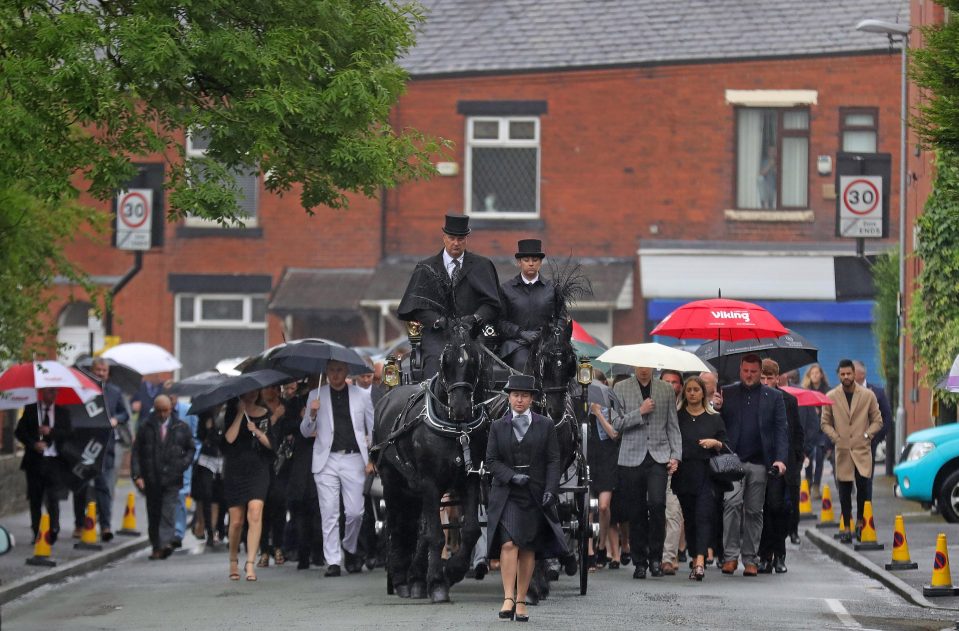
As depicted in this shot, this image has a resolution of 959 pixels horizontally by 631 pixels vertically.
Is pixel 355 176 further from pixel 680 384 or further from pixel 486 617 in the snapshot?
pixel 486 617

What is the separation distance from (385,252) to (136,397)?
41.4 ft

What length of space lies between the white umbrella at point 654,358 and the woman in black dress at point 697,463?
0.98 feet

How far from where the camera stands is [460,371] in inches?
559

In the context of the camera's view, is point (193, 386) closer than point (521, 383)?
No

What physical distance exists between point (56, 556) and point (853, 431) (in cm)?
853

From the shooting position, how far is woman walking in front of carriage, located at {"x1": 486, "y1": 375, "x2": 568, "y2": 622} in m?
13.8

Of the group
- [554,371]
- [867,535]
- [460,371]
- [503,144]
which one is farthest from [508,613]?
[503,144]

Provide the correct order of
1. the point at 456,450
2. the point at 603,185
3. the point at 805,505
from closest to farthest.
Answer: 1. the point at 456,450
2. the point at 805,505
3. the point at 603,185

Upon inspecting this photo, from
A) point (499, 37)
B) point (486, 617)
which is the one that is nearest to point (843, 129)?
point (499, 37)

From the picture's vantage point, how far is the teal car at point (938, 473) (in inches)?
884

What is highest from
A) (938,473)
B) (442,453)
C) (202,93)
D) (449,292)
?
(202,93)

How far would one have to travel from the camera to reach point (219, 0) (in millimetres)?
16625

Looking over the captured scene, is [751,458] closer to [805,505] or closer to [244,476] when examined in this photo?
[244,476]

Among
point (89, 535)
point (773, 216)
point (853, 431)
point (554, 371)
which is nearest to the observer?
point (554, 371)
